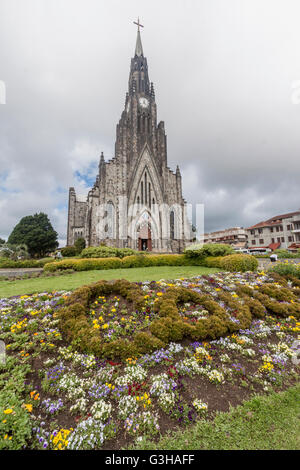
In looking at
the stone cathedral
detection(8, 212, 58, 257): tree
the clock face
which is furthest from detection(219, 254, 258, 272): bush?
detection(8, 212, 58, 257): tree

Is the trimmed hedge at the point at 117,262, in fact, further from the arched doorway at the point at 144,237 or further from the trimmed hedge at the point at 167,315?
the arched doorway at the point at 144,237

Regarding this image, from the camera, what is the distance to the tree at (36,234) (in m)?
43.4

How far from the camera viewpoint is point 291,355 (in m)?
4.39

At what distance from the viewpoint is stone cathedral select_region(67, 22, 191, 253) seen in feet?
105

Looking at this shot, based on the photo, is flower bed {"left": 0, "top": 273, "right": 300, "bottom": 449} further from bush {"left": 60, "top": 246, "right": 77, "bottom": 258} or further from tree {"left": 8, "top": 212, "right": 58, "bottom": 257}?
tree {"left": 8, "top": 212, "right": 58, "bottom": 257}

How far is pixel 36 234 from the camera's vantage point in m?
44.0

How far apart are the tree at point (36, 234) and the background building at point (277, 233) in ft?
172

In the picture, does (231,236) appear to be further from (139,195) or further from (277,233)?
(139,195)

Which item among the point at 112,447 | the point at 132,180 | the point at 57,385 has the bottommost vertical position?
the point at 112,447

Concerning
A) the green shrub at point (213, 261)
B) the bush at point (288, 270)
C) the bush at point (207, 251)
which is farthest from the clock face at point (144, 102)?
the bush at point (288, 270)

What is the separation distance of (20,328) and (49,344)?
131cm
